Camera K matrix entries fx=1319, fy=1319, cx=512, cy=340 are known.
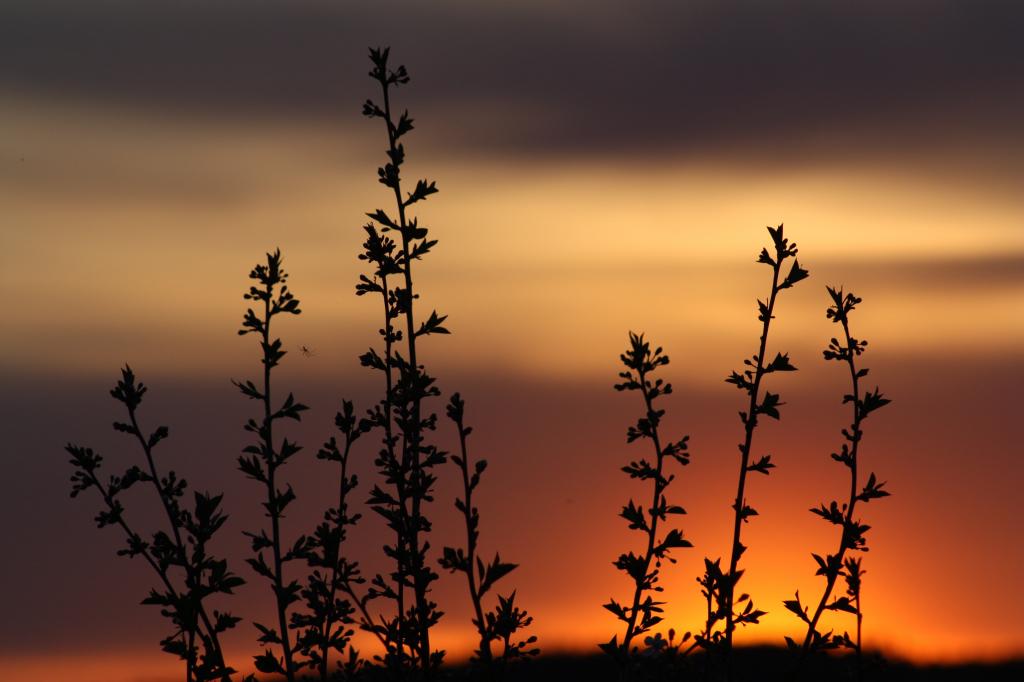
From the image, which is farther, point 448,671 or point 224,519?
point 448,671

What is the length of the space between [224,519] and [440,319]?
2506 millimetres

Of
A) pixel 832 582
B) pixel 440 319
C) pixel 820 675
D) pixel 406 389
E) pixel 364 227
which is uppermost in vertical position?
pixel 364 227

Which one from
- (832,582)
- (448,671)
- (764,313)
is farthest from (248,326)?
(832,582)

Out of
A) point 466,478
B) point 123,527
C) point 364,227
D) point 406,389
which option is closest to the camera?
point 466,478

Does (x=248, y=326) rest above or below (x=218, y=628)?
above

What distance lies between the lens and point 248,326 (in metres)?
10.2

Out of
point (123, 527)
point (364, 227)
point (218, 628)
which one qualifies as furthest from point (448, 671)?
point (364, 227)

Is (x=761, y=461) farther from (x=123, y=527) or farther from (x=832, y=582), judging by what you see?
(x=123, y=527)

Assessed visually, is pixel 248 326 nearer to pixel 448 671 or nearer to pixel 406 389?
pixel 406 389

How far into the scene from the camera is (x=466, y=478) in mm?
7512

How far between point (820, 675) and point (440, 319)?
4218 millimetres

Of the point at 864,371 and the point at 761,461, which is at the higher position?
the point at 864,371

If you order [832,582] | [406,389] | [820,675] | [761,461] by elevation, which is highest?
[406,389]

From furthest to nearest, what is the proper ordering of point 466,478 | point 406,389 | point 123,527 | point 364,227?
point 364,227
point 406,389
point 123,527
point 466,478
